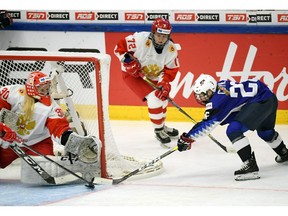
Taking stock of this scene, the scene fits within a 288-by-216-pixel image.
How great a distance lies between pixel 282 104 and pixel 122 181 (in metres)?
2.21

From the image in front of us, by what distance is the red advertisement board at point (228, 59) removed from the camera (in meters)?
8.09

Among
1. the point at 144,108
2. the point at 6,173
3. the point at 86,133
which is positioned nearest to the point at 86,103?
the point at 86,133

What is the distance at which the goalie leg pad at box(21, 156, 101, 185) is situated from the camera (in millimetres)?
6227

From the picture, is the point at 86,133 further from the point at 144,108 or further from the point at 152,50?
the point at 144,108

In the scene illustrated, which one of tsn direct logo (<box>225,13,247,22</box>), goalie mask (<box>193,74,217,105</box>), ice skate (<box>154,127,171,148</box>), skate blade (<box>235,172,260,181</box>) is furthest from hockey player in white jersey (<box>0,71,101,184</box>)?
tsn direct logo (<box>225,13,247,22</box>)

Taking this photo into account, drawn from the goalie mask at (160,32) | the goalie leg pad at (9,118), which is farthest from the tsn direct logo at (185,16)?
the goalie leg pad at (9,118)

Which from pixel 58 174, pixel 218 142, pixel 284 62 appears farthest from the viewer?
pixel 284 62

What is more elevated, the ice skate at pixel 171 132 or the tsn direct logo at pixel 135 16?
the tsn direct logo at pixel 135 16

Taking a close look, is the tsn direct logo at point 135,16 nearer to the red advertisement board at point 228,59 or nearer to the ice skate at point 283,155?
the red advertisement board at point 228,59

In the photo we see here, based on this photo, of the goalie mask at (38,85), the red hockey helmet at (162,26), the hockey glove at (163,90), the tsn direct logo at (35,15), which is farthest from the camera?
the tsn direct logo at (35,15)

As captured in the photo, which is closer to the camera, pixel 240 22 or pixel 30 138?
pixel 30 138

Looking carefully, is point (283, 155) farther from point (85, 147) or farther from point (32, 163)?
point (32, 163)

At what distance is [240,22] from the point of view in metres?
8.08

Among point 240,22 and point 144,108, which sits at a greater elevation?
point 240,22
